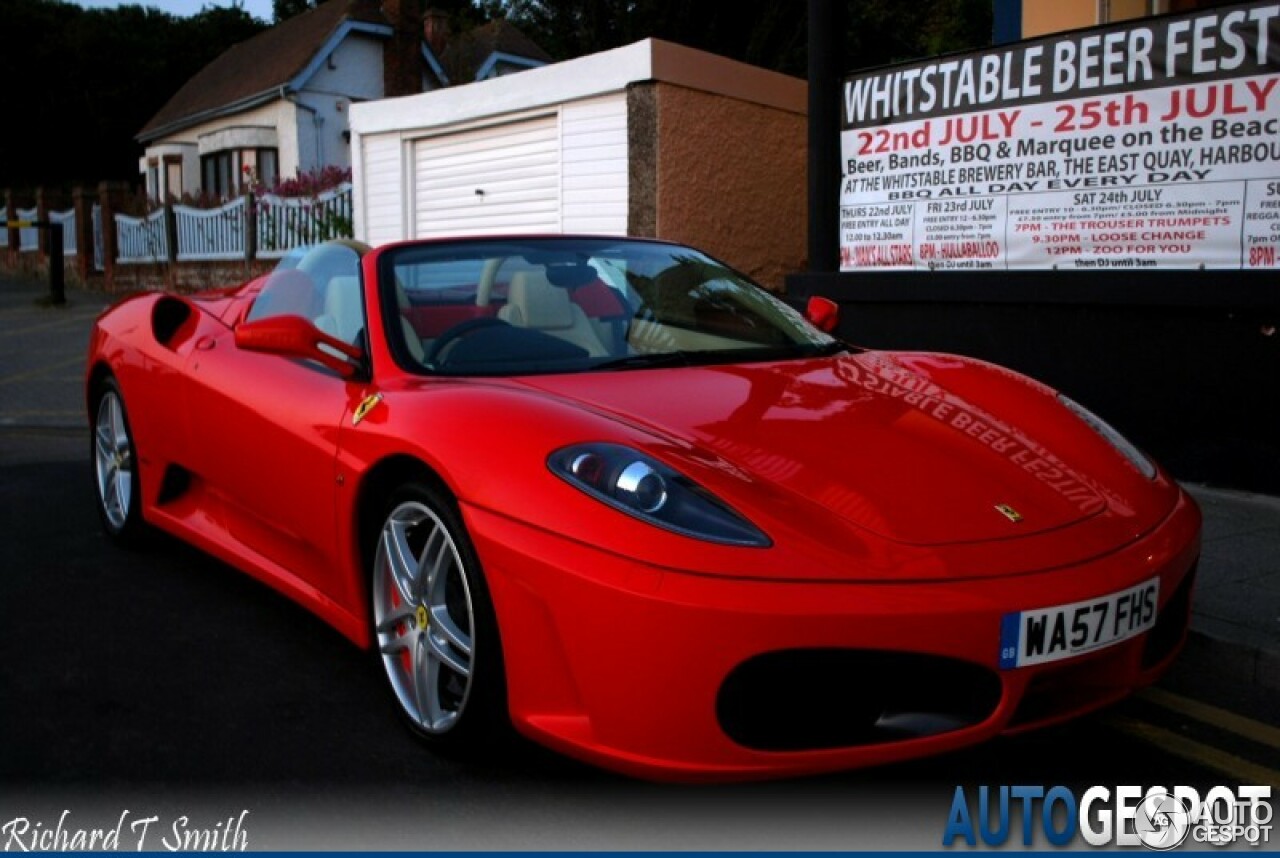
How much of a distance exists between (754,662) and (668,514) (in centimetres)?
36

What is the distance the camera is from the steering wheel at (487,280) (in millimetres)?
3783

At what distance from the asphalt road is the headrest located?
44.9 inches

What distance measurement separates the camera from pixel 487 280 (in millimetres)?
3855

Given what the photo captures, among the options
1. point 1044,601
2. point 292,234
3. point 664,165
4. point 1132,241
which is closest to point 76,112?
point 292,234

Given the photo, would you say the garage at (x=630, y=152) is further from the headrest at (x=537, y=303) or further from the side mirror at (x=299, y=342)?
the side mirror at (x=299, y=342)

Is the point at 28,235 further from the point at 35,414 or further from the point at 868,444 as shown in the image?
the point at 868,444

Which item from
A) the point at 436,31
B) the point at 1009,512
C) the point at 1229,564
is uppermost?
the point at 436,31

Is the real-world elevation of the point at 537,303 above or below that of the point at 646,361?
above

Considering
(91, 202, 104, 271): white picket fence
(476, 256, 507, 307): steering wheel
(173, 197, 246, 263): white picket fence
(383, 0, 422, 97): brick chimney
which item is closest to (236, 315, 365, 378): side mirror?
(476, 256, 507, 307): steering wheel

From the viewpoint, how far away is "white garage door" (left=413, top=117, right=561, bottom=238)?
10789 millimetres

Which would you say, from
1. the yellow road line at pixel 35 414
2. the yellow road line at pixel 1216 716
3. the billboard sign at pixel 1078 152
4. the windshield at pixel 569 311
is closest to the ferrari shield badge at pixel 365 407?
the windshield at pixel 569 311

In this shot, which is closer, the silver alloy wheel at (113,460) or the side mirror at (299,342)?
the side mirror at (299,342)

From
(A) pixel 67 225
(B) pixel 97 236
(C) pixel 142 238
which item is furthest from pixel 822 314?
(A) pixel 67 225

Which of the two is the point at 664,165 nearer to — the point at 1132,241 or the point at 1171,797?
the point at 1132,241
